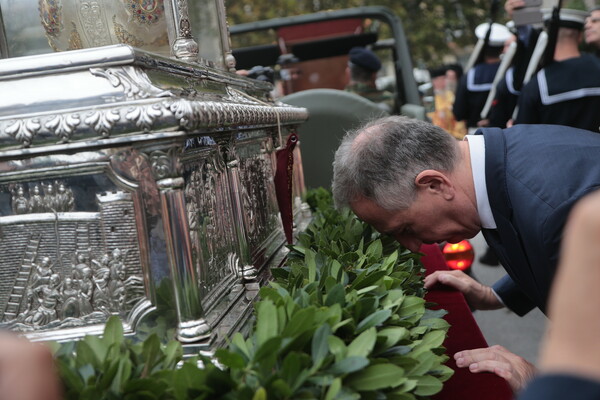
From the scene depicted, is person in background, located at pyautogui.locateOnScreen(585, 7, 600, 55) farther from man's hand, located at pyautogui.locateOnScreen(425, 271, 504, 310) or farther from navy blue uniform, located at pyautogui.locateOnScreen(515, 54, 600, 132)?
man's hand, located at pyautogui.locateOnScreen(425, 271, 504, 310)

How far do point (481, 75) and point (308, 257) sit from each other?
21.6ft

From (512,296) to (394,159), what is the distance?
101 cm

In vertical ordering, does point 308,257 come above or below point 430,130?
below

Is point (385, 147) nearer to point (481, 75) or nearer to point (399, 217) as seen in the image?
point (399, 217)

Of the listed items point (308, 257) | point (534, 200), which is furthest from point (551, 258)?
point (308, 257)

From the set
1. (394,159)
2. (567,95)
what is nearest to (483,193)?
(394,159)

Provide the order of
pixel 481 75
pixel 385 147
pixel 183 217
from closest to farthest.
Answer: pixel 183 217, pixel 385 147, pixel 481 75

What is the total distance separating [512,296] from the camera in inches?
108

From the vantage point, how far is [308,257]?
1924 millimetres

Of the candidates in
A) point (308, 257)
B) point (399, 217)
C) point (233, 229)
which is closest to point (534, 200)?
point (399, 217)

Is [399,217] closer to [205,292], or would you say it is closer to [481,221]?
[481,221]

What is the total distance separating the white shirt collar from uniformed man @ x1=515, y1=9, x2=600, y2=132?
3.17 metres

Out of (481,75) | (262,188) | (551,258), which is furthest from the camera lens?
(481,75)

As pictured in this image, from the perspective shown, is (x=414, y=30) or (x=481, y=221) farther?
(x=414, y=30)
